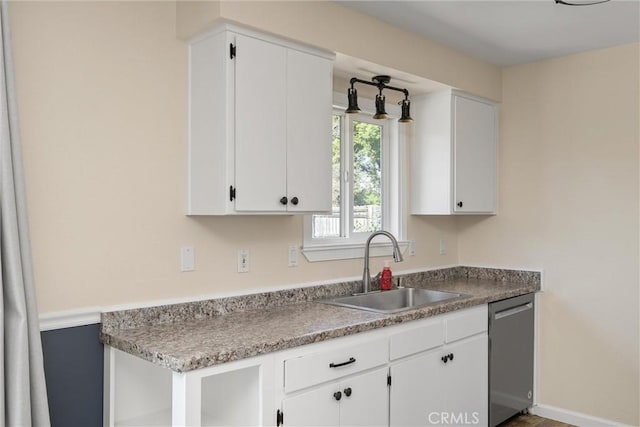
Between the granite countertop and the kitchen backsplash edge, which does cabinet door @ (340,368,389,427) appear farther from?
the kitchen backsplash edge

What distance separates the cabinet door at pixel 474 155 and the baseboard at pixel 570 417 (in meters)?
1.36

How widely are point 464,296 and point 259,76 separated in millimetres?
1658

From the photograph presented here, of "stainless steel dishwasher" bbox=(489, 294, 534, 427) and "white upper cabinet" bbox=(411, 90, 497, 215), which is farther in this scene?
"white upper cabinet" bbox=(411, 90, 497, 215)

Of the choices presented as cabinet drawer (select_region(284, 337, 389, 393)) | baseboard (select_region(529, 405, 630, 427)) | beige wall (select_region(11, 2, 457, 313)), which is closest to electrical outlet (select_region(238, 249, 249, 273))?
beige wall (select_region(11, 2, 457, 313))

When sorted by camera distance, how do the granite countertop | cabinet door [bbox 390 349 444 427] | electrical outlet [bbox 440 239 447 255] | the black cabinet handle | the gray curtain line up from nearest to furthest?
1. the gray curtain
2. the granite countertop
3. the black cabinet handle
4. cabinet door [bbox 390 349 444 427]
5. electrical outlet [bbox 440 239 447 255]

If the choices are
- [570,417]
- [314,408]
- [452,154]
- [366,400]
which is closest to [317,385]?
[314,408]

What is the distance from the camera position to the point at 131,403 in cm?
217

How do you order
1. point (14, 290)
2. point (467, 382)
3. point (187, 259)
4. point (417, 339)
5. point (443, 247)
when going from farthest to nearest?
point (443, 247) < point (467, 382) < point (417, 339) < point (187, 259) < point (14, 290)

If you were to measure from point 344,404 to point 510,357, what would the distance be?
1.56m

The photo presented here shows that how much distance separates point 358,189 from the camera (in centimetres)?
340

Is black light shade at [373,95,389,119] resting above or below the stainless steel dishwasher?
above

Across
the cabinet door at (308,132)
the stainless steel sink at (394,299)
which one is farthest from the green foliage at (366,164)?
the cabinet door at (308,132)

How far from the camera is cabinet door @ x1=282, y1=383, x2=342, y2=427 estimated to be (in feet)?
6.59

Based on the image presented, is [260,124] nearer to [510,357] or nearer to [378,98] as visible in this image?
[378,98]
